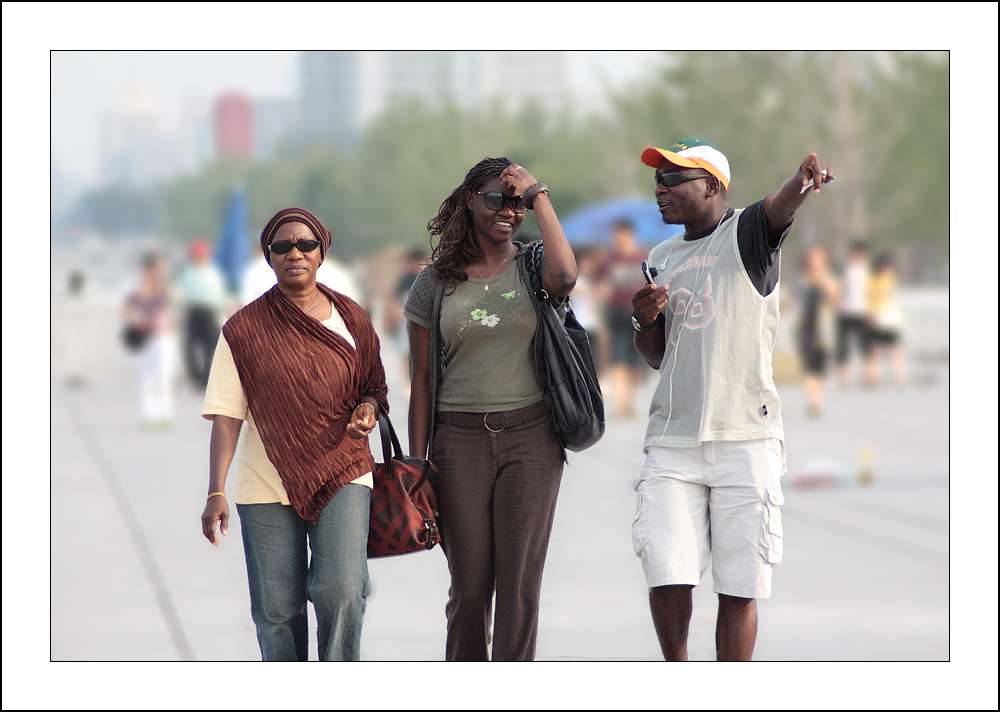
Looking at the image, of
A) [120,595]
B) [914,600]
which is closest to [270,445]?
[120,595]

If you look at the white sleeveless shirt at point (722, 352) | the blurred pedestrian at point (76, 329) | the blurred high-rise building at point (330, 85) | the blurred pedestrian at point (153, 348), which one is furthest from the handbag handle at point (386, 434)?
the blurred high-rise building at point (330, 85)

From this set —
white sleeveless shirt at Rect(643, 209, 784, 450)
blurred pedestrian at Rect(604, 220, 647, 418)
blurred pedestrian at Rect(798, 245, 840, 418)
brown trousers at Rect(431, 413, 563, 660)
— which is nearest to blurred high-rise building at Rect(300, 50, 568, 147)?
blurred pedestrian at Rect(798, 245, 840, 418)

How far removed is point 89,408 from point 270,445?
1449cm

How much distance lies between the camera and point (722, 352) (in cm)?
373

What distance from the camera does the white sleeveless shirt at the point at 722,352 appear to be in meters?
3.71

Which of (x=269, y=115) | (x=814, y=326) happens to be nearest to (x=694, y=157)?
(x=814, y=326)

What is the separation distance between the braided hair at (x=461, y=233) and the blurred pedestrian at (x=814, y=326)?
11.5 m

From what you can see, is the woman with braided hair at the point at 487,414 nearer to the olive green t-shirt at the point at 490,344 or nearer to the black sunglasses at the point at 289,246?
the olive green t-shirt at the point at 490,344

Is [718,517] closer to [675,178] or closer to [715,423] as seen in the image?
[715,423]

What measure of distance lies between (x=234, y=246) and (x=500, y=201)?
58.6ft

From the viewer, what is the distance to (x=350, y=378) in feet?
12.2

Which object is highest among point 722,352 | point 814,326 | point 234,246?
point 234,246

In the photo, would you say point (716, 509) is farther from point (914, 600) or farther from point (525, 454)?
point (914, 600)

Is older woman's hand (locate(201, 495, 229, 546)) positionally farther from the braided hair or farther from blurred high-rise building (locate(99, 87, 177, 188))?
blurred high-rise building (locate(99, 87, 177, 188))
